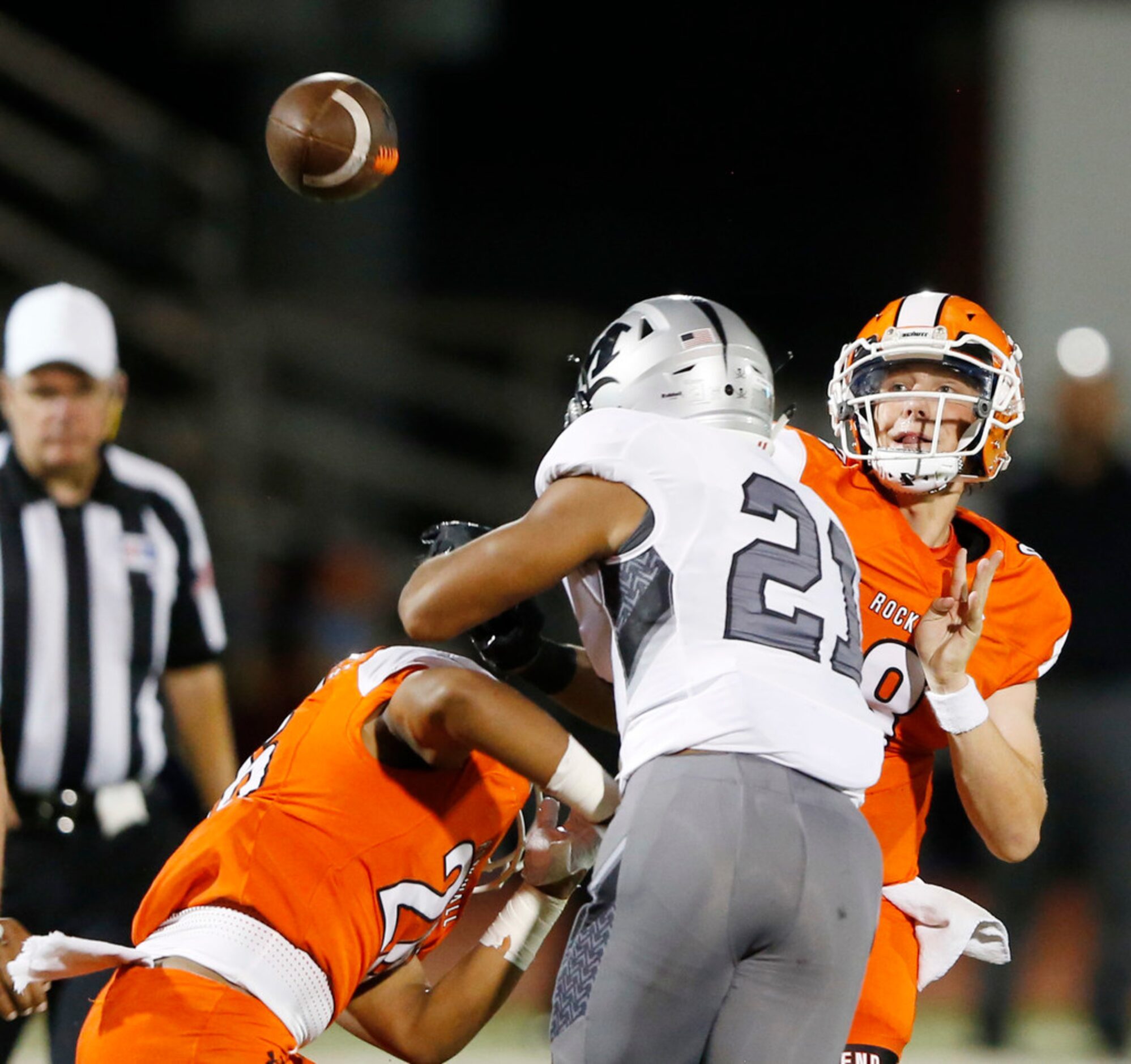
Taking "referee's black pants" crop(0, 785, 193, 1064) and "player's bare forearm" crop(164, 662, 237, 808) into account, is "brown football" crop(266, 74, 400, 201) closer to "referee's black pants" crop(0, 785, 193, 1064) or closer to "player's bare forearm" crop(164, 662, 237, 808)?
"player's bare forearm" crop(164, 662, 237, 808)

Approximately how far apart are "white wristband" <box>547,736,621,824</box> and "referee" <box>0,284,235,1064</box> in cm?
134

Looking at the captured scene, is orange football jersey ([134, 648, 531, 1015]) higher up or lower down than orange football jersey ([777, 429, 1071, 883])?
lower down

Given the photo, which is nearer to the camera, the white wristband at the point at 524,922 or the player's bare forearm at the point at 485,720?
the player's bare forearm at the point at 485,720

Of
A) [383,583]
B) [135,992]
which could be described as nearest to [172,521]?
[135,992]

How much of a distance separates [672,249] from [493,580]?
9309 millimetres

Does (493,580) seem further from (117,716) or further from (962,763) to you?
(117,716)

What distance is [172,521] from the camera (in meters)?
3.76

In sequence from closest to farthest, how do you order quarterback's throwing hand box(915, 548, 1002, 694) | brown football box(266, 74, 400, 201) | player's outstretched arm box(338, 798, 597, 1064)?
player's outstretched arm box(338, 798, 597, 1064) < quarterback's throwing hand box(915, 548, 1002, 694) < brown football box(266, 74, 400, 201)

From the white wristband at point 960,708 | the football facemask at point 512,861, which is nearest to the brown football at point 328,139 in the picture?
the football facemask at point 512,861

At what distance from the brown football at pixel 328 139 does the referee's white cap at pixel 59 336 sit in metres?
0.73

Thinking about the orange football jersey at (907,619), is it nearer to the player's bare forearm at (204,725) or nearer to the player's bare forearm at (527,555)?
the player's bare forearm at (527,555)

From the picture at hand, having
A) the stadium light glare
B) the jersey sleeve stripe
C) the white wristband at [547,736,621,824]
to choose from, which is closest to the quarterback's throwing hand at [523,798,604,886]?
the white wristband at [547,736,621,824]

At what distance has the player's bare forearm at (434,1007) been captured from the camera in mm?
2561

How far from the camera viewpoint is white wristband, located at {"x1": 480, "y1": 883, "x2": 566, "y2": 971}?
2588mm
